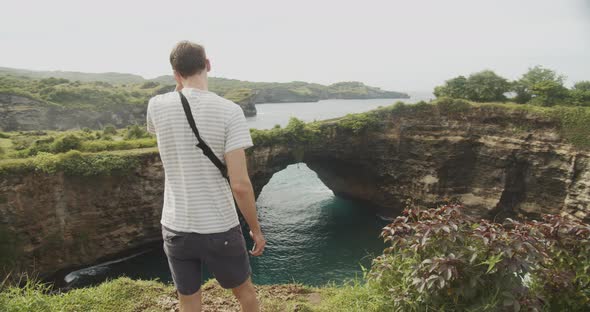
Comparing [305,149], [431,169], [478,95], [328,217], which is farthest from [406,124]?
[328,217]

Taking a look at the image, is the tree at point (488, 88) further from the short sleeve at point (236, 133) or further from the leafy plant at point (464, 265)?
the short sleeve at point (236, 133)

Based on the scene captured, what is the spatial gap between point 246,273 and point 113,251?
884 inches

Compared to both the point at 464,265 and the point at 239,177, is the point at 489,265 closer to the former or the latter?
the point at 464,265

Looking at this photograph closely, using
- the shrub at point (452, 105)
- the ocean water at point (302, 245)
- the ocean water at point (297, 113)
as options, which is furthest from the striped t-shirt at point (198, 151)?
the ocean water at point (297, 113)

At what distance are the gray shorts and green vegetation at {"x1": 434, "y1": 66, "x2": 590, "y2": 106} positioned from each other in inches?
1234

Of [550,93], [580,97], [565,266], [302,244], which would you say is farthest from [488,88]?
[565,266]

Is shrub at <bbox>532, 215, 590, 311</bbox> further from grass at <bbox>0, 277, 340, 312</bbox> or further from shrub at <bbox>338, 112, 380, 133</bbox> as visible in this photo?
shrub at <bbox>338, 112, 380, 133</bbox>

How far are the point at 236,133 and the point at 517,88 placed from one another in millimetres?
33623

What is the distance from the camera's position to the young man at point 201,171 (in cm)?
289

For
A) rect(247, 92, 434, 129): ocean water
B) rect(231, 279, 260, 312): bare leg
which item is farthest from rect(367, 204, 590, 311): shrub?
rect(247, 92, 434, 129): ocean water

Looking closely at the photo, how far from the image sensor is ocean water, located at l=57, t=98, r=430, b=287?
70.6 feet

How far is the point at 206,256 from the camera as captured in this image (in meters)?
3.06

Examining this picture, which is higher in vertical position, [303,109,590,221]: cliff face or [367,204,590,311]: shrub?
[367,204,590,311]: shrub

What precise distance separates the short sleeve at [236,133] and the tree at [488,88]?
31.4 meters
